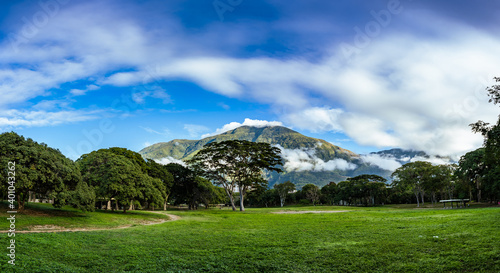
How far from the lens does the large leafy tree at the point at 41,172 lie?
887 inches

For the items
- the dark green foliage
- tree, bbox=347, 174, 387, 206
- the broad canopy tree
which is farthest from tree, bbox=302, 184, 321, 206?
the broad canopy tree

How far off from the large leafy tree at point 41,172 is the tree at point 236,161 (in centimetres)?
3043

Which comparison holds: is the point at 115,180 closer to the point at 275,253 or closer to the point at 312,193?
the point at 275,253

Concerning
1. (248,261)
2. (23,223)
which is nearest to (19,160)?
(23,223)

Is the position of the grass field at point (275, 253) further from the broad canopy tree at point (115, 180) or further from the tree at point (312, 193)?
the tree at point (312, 193)

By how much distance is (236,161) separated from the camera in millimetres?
57031

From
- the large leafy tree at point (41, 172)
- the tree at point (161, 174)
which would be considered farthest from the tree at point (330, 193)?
the large leafy tree at point (41, 172)

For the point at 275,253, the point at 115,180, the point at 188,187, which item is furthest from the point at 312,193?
the point at 275,253

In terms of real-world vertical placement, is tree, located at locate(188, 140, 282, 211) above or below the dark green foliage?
above

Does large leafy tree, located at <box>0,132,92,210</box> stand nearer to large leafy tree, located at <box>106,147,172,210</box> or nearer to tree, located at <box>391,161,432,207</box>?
large leafy tree, located at <box>106,147,172,210</box>

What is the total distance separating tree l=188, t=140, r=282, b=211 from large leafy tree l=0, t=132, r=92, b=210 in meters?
30.4

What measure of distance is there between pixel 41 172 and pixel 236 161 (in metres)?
36.4

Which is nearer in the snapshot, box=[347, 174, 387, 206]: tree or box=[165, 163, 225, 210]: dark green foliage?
box=[165, 163, 225, 210]: dark green foliage

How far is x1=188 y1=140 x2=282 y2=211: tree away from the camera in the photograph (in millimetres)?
56375
